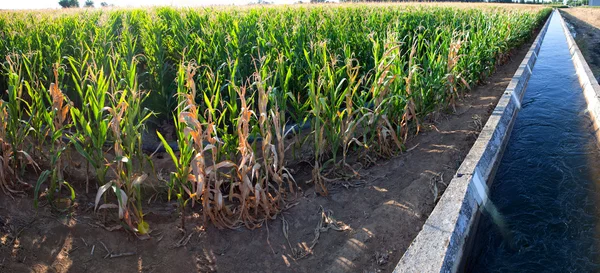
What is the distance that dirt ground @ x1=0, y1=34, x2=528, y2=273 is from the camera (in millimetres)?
2465

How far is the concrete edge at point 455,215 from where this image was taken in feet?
7.29

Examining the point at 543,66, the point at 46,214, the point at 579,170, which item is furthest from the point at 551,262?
the point at 543,66

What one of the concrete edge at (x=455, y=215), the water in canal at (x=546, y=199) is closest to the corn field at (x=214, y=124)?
the concrete edge at (x=455, y=215)

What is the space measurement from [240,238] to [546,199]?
2.66 metres

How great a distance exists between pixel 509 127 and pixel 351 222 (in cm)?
319

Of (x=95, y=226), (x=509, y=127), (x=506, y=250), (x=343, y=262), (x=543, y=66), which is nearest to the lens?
(x=343, y=262)

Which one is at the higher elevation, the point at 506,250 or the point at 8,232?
the point at 8,232

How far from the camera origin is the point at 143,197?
10.6ft

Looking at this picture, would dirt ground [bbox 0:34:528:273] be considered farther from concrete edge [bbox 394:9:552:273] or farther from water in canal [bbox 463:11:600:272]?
water in canal [bbox 463:11:600:272]

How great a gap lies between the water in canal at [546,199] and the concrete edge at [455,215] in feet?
0.81

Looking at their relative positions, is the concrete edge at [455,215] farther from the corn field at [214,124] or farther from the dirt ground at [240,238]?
the corn field at [214,124]

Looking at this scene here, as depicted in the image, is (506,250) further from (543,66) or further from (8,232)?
(543,66)

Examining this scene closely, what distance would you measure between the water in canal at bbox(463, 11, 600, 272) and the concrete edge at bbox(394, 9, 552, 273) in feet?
0.81

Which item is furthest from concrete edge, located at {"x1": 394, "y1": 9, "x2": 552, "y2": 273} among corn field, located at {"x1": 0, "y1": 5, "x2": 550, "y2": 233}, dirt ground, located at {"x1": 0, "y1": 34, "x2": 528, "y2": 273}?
corn field, located at {"x1": 0, "y1": 5, "x2": 550, "y2": 233}
